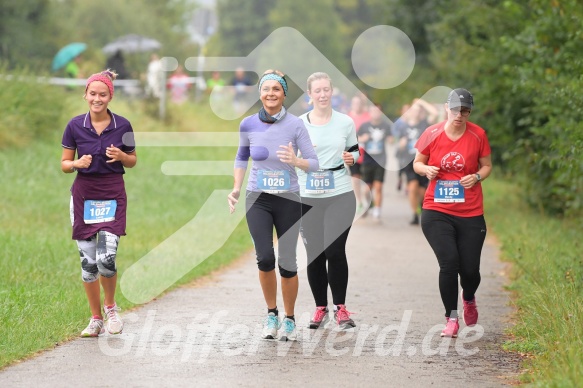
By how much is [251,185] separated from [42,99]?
16601 mm

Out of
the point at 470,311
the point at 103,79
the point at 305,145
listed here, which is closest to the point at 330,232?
the point at 305,145

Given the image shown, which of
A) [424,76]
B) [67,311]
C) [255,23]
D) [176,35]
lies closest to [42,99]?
[67,311]

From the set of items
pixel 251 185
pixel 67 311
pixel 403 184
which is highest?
pixel 251 185

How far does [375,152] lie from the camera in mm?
19438

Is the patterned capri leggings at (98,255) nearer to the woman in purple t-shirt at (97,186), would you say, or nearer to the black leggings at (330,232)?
the woman in purple t-shirt at (97,186)

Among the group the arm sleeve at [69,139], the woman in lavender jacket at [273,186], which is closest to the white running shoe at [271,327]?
the woman in lavender jacket at [273,186]

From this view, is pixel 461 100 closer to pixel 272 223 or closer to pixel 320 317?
pixel 272 223

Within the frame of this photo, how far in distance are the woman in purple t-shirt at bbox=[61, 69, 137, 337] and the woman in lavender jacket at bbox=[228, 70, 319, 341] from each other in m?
0.87

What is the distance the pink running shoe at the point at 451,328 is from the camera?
8875 mm

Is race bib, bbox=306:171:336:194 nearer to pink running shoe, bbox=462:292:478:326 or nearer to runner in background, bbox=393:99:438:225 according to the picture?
pink running shoe, bbox=462:292:478:326

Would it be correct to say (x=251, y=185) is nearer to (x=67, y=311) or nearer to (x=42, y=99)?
(x=67, y=311)

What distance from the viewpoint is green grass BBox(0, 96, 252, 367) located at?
29.5 ft

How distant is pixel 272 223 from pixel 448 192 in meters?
1.40

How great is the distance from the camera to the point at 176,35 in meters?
72.1
